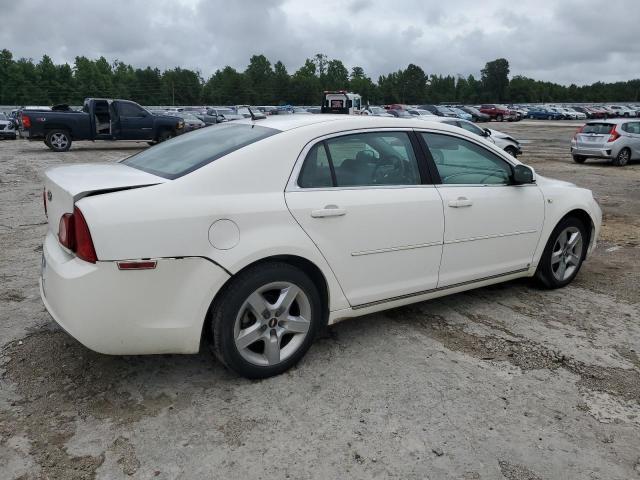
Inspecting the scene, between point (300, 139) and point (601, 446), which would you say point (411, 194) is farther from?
point (601, 446)

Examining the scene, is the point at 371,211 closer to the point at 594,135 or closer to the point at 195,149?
the point at 195,149

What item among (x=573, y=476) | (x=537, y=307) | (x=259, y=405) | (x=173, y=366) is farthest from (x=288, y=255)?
(x=537, y=307)

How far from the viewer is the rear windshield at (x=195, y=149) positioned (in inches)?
127

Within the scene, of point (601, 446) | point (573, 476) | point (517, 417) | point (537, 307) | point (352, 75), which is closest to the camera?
point (573, 476)

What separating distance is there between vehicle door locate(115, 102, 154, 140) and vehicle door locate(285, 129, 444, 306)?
18.2 meters

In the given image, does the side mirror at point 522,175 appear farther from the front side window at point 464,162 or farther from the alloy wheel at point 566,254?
the alloy wheel at point 566,254

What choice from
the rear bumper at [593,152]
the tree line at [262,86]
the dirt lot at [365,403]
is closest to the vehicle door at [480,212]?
the dirt lot at [365,403]

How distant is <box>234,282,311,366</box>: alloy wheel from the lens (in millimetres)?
3098

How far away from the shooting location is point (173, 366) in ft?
11.2

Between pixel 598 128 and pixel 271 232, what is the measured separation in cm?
1705

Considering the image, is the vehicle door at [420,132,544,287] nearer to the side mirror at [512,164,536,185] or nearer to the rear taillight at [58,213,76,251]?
the side mirror at [512,164,536,185]

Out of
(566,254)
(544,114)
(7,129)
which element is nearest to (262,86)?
(544,114)

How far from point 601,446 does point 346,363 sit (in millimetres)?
1478

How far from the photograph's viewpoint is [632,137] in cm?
1667
